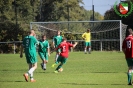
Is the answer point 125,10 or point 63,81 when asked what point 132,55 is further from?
point 125,10

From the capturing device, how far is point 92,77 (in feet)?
60.3

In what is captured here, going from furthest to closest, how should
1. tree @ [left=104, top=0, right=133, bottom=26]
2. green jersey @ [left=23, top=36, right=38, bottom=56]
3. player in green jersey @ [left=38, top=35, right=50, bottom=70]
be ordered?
tree @ [left=104, top=0, right=133, bottom=26]
player in green jersey @ [left=38, top=35, right=50, bottom=70]
green jersey @ [left=23, top=36, right=38, bottom=56]

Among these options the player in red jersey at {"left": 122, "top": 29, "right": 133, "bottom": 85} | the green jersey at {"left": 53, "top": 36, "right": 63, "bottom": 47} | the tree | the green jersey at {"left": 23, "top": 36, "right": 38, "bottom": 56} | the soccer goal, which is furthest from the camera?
the tree

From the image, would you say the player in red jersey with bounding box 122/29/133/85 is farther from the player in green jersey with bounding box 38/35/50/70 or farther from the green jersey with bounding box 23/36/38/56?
the player in green jersey with bounding box 38/35/50/70

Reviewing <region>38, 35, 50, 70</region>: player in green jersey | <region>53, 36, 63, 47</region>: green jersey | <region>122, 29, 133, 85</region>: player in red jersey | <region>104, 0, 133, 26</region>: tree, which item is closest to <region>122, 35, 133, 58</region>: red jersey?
<region>122, 29, 133, 85</region>: player in red jersey

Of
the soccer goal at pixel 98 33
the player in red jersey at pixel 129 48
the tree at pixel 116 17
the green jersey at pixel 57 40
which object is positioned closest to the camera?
the player in red jersey at pixel 129 48

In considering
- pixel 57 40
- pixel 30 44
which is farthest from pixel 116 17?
pixel 30 44

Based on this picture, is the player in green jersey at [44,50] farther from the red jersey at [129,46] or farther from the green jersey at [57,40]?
the red jersey at [129,46]

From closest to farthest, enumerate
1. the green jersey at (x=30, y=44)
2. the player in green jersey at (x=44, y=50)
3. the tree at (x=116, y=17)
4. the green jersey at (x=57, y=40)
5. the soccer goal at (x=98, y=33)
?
the green jersey at (x=30, y=44)
the player in green jersey at (x=44, y=50)
the green jersey at (x=57, y=40)
the soccer goal at (x=98, y=33)
the tree at (x=116, y=17)

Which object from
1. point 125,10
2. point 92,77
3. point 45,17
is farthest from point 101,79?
point 45,17

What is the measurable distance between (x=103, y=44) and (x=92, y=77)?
26.7m

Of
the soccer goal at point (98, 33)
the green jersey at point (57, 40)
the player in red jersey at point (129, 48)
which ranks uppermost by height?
the player in red jersey at point (129, 48)

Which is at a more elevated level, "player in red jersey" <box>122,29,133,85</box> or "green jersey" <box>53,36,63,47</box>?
"player in red jersey" <box>122,29,133,85</box>

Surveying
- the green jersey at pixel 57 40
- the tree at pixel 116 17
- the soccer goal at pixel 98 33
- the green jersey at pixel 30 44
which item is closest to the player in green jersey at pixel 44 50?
the green jersey at pixel 57 40
